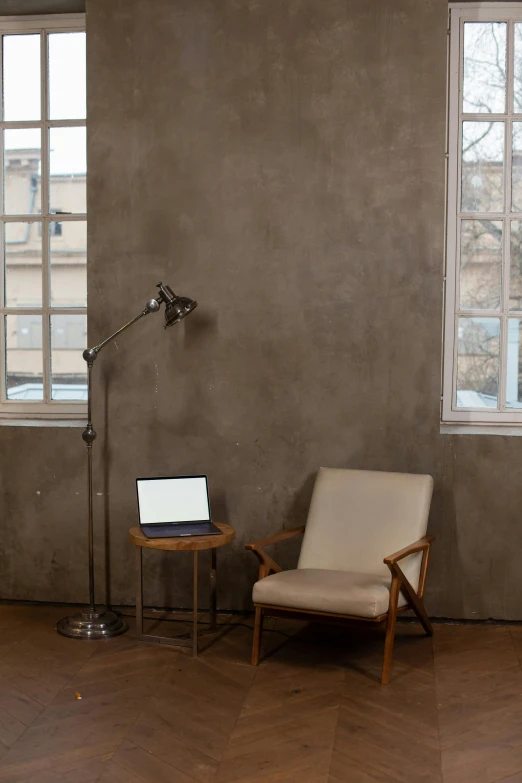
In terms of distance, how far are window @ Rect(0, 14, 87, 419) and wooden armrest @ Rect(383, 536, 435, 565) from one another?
2.13 meters

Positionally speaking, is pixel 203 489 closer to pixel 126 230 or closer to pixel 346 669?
pixel 346 669

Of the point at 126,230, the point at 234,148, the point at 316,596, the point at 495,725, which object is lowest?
the point at 495,725

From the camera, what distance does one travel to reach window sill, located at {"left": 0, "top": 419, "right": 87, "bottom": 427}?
199 inches

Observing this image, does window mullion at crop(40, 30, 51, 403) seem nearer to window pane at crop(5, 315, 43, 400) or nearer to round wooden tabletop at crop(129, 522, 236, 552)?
window pane at crop(5, 315, 43, 400)

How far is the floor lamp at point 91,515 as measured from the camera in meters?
4.50

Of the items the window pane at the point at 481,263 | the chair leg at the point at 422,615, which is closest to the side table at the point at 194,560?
the chair leg at the point at 422,615

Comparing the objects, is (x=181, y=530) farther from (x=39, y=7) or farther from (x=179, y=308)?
(x=39, y=7)

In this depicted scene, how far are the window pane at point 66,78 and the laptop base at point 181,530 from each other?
247cm

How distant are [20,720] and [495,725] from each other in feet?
6.37

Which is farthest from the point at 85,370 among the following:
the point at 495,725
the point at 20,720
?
the point at 495,725

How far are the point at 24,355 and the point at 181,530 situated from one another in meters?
1.62

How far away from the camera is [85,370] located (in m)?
5.21

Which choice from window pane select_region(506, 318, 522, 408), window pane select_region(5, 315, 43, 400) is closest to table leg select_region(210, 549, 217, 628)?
window pane select_region(5, 315, 43, 400)

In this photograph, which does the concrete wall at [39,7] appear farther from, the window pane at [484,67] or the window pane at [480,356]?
the window pane at [480,356]
